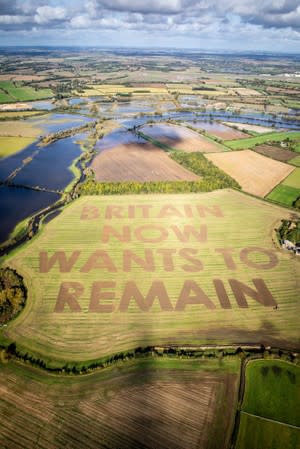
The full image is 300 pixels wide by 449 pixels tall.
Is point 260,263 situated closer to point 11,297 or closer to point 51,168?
point 11,297

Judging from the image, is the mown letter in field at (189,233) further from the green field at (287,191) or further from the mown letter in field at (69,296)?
the green field at (287,191)

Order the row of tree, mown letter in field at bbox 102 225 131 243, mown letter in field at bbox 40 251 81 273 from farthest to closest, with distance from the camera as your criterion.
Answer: mown letter in field at bbox 102 225 131 243, mown letter in field at bbox 40 251 81 273, the row of tree

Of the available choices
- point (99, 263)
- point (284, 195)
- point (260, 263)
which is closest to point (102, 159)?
point (99, 263)

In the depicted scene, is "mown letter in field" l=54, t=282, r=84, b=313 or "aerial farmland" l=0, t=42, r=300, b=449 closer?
"aerial farmland" l=0, t=42, r=300, b=449

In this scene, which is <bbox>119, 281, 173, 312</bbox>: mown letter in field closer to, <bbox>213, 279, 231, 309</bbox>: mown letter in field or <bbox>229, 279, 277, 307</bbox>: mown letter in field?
<bbox>213, 279, 231, 309</bbox>: mown letter in field

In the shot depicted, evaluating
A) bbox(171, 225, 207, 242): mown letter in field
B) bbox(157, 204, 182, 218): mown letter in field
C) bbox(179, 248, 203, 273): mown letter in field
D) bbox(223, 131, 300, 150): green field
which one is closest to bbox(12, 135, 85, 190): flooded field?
bbox(157, 204, 182, 218): mown letter in field

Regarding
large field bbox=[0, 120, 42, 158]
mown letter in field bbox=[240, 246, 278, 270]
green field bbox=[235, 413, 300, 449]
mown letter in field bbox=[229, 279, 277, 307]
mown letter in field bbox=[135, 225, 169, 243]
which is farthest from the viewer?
large field bbox=[0, 120, 42, 158]
